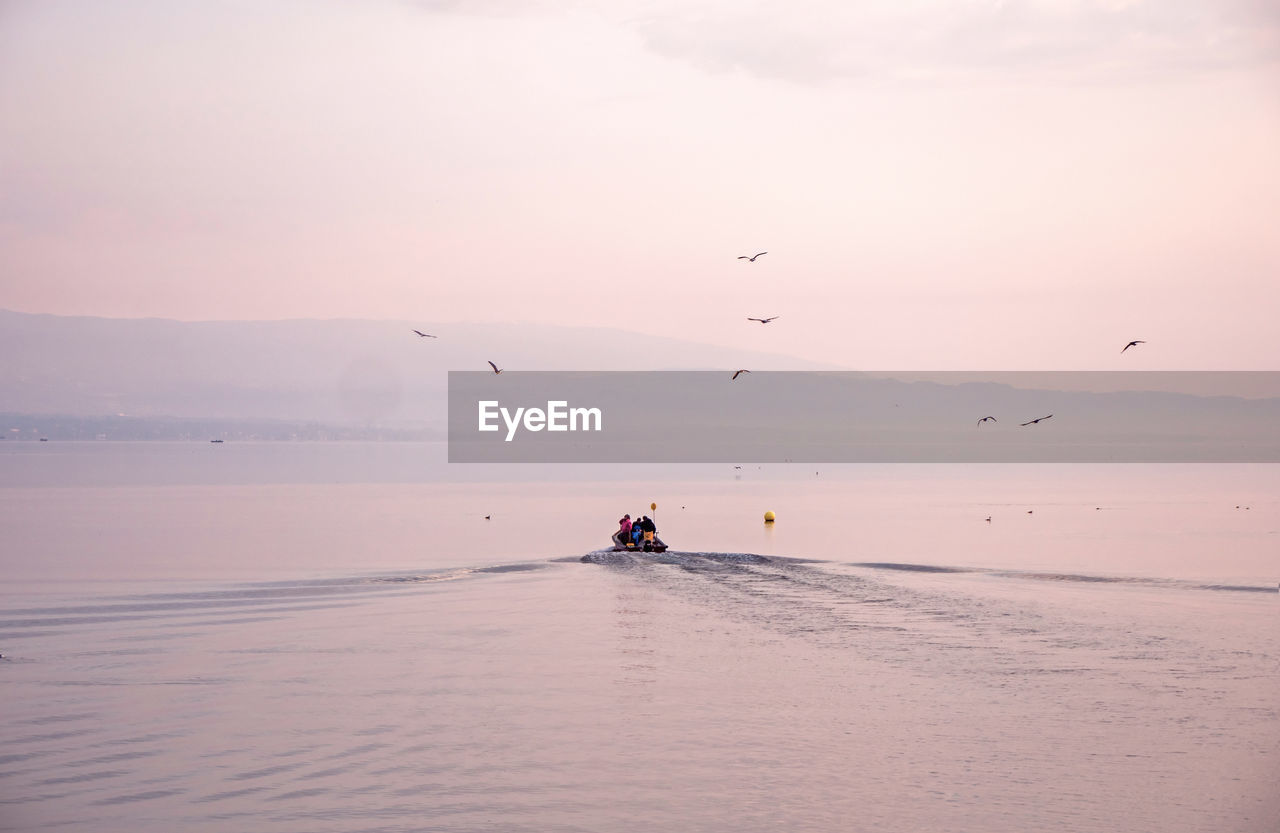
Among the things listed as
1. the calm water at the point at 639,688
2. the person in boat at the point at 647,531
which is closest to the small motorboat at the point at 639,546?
the person in boat at the point at 647,531

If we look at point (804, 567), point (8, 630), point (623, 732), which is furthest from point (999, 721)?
point (8, 630)

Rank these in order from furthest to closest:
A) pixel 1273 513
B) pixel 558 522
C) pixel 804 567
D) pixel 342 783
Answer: pixel 1273 513
pixel 558 522
pixel 804 567
pixel 342 783

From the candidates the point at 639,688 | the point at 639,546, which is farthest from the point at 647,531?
the point at 639,688

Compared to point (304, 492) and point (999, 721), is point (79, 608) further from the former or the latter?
point (304, 492)

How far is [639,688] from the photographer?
2406cm

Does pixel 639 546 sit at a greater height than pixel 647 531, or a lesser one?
lesser

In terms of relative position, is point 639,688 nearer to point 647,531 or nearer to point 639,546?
point 639,546

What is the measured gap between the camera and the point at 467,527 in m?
67.2

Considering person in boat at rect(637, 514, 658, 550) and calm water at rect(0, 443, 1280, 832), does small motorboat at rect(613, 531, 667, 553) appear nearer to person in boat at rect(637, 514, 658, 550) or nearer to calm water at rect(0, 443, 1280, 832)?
person in boat at rect(637, 514, 658, 550)

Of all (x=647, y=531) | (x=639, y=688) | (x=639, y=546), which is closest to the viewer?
(x=639, y=688)

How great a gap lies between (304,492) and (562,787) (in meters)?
96.1

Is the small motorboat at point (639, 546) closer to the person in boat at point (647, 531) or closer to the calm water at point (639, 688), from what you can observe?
the person in boat at point (647, 531)

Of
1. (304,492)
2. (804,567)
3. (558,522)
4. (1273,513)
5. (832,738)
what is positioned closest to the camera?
(832,738)

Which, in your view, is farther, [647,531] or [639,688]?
[647,531]
